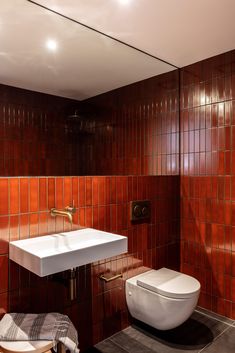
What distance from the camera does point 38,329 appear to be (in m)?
1.31

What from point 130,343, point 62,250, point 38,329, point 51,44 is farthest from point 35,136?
point 130,343

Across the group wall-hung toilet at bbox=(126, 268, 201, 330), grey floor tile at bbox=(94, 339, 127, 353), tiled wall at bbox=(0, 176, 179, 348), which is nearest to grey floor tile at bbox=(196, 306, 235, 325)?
tiled wall at bbox=(0, 176, 179, 348)

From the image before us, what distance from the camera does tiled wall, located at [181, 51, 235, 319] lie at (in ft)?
7.35

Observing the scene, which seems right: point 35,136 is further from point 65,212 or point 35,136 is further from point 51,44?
point 65,212

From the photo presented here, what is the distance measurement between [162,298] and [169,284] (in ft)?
0.45

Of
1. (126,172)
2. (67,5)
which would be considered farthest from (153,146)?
(67,5)

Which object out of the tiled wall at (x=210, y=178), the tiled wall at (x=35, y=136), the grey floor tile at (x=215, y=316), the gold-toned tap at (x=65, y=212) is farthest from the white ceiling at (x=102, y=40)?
the grey floor tile at (x=215, y=316)

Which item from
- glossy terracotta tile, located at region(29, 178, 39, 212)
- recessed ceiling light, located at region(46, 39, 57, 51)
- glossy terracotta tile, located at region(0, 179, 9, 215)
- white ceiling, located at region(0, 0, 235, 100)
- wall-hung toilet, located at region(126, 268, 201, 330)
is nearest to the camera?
glossy terracotta tile, located at region(0, 179, 9, 215)

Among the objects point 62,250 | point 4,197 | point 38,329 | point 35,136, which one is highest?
point 35,136

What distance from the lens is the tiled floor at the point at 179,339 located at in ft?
6.11

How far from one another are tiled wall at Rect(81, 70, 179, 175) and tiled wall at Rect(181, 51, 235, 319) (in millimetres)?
127

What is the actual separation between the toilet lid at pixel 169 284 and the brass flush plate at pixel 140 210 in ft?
1.50

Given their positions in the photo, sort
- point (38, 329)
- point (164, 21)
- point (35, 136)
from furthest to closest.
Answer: point (35, 136) → point (164, 21) → point (38, 329)

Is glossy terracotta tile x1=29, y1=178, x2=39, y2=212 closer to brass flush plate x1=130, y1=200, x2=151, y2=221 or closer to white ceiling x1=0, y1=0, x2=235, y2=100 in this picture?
brass flush plate x1=130, y1=200, x2=151, y2=221
